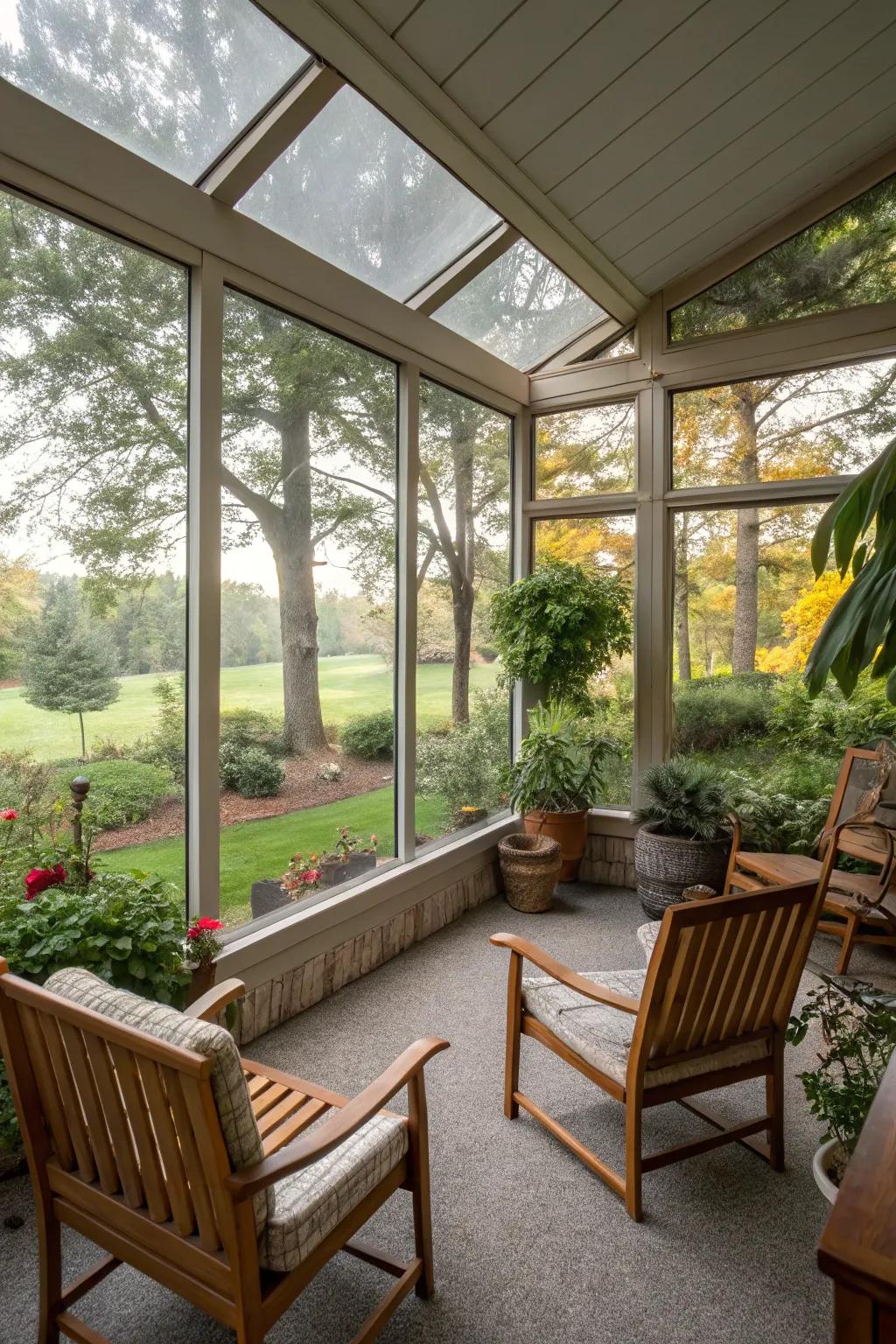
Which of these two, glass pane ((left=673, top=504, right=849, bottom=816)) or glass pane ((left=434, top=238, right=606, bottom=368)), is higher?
glass pane ((left=434, top=238, right=606, bottom=368))

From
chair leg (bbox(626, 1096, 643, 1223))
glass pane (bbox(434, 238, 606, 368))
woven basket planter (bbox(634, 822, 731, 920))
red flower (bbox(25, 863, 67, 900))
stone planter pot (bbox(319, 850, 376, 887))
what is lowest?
chair leg (bbox(626, 1096, 643, 1223))

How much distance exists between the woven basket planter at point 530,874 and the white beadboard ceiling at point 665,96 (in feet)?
11.1

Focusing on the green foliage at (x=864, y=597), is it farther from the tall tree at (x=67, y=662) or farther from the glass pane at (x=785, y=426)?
the glass pane at (x=785, y=426)

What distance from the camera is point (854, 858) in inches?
157

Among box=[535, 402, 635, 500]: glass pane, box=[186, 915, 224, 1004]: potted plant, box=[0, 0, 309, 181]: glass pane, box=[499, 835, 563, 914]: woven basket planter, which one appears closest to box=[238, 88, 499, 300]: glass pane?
box=[0, 0, 309, 181]: glass pane

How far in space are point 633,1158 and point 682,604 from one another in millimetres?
3290

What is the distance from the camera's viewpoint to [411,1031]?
296 cm

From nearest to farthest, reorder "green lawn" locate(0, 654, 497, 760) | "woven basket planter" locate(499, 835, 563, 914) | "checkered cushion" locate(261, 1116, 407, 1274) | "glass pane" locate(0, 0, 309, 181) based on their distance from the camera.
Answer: "checkered cushion" locate(261, 1116, 407, 1274)
"glass pane" locate(0, 0, 309, 181)
"green lawn" locate(0, 654, 497, 760)
"woven basket planter" locate(499, 835, 563, 914)

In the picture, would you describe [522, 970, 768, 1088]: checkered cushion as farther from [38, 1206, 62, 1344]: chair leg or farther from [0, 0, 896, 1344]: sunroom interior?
[38, 1206, 62, 1344]: chair leg

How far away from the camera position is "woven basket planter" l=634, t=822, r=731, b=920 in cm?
408

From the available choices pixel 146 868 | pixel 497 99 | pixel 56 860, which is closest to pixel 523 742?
pixel 146 868

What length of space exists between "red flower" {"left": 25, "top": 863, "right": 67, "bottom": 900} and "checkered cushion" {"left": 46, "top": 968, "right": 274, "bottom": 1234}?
95 centimetres

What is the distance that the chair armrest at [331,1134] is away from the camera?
1.23m

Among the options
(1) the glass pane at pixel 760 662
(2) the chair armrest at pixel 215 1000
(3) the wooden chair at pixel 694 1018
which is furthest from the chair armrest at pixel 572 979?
(1) the glass pane at pixel 760 662
